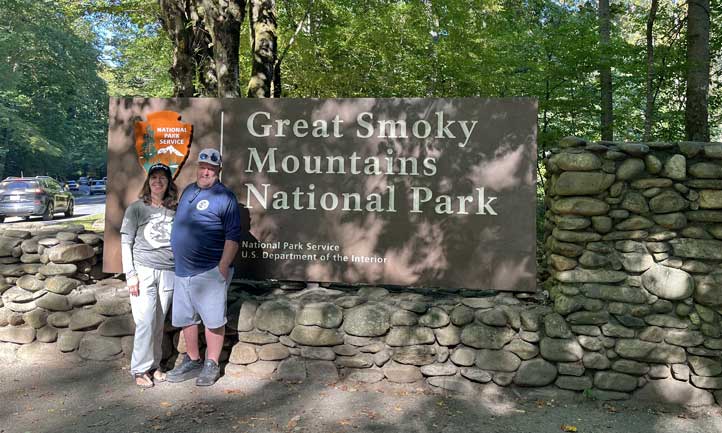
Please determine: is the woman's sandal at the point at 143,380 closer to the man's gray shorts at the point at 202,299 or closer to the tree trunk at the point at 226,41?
the man's gray shorts at the point at 202,299

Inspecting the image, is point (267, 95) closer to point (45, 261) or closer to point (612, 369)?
point (45, 261)

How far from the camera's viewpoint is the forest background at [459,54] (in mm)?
7180

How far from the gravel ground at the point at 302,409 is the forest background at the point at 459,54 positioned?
3.75m

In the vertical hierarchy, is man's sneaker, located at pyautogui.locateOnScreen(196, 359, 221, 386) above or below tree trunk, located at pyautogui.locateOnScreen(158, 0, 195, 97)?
below

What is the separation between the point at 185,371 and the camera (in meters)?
4.35

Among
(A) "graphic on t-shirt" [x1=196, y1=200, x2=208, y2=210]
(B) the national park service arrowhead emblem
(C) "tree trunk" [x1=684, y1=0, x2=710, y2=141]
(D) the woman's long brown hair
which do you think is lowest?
(A) "graphic on t-shirt" [x1=196, y1=200, x2=208, y2=210]

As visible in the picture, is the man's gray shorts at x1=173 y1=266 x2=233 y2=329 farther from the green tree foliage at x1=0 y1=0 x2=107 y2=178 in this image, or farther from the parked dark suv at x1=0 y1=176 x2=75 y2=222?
the green tree foliage at x1=0 y1=0 x2=107 y2=178

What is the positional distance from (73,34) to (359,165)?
143 feet

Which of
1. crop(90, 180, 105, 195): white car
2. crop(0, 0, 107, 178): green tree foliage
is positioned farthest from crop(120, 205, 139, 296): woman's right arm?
crop(90, 180, 105, 195): white car

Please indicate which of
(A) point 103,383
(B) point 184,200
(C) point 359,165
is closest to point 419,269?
(C) point 359,165

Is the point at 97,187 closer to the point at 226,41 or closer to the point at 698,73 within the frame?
the point at 226,41

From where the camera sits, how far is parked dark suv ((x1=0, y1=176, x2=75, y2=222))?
1775cm

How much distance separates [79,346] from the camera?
15.8 ft

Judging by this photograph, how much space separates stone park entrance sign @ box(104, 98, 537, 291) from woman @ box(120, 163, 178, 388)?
653 mm
